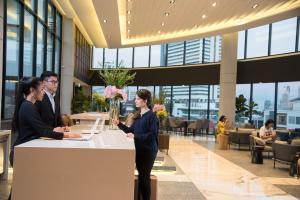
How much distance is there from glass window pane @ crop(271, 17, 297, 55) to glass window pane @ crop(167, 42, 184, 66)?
5774 millimetres

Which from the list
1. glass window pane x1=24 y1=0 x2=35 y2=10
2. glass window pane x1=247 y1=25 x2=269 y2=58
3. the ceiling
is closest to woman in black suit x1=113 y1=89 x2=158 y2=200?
glass window pane x1=24 y1=0 x2=35 y2=10

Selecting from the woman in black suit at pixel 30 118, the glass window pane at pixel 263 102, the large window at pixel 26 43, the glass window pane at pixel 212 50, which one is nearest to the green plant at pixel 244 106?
the glass window pane at pixel 263 102

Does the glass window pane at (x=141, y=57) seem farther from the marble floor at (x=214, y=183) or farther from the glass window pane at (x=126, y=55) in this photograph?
the marble floor at (x=214, y=183)

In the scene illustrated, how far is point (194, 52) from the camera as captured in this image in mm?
20141

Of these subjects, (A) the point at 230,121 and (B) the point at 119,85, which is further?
(A) the point at 230,121

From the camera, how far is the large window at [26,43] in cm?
756

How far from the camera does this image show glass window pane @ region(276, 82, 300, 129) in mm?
15164

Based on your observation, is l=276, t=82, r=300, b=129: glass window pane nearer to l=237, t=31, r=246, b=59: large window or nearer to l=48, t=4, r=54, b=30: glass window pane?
l=237, t=31, r=246, b=59: large window

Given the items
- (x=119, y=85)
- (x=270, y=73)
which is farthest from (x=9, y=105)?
(x=270, y=73)

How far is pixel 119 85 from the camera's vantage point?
5312mm

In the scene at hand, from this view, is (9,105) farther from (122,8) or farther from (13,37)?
(122,8)

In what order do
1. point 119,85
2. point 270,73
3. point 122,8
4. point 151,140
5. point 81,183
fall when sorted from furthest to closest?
point 270,73 → point 122,8 → point 119,85 → point 151,140 → point 81,183

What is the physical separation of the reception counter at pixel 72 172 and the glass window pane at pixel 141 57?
19446mm

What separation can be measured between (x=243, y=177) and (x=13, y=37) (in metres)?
5.89
